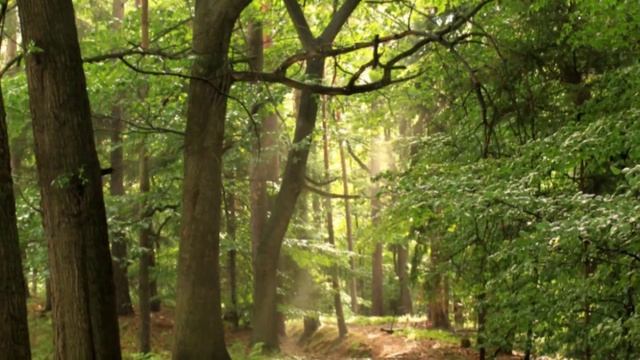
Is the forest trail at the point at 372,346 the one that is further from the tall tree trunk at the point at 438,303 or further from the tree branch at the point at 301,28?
the tree branch at the point at 301,28

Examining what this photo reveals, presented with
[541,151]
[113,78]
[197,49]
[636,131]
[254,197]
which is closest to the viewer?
[636,131]

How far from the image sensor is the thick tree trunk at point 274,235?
13.4m

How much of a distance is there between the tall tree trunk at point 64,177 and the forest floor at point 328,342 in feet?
20.3

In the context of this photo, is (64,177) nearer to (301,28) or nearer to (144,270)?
(144,270)

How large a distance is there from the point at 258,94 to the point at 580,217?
21.6ft

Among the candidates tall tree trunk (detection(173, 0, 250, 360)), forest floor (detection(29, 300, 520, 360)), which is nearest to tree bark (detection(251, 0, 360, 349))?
forest floor (detection(29, 300, 520, 360))

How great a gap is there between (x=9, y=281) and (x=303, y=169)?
8.52 meters

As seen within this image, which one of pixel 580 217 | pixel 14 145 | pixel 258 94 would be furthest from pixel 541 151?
pixel 14 145

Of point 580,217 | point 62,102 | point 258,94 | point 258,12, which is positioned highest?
point 258,12

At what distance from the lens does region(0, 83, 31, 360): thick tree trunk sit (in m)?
5.45

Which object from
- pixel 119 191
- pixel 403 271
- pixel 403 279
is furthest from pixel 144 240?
pixel 403 271

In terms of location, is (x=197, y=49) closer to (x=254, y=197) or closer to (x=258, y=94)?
(x=258, y=94)

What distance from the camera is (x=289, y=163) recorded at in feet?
44.4

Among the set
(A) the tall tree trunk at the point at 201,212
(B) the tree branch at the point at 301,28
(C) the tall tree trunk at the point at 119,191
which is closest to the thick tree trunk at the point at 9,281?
(A) the tall tree trunk at the point at 201,212
